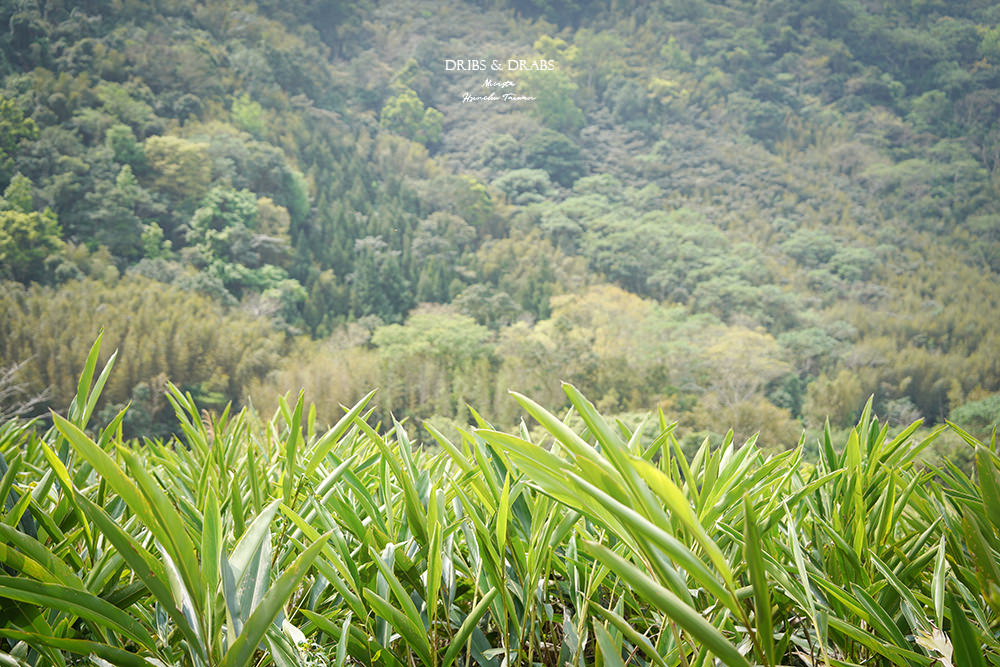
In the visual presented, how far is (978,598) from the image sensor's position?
24 centimetres

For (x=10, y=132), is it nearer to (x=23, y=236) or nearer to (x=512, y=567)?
(x=23, y=236)

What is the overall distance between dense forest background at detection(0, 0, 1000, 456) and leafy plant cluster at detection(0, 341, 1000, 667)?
4.25 metres

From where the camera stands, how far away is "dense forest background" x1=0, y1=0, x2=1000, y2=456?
4551 millimetres

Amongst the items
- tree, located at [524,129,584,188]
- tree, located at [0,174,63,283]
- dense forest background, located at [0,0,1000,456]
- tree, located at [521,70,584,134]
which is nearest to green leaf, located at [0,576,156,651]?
dense forest background, located at [0,0,1000,456]

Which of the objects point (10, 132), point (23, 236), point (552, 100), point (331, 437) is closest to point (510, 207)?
point (552, 100)

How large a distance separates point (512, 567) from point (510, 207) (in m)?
6.21

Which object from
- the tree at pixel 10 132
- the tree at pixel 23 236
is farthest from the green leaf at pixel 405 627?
the tree at pixel 10 132

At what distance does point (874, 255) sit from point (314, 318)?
19.7ft

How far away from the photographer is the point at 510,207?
245 inches

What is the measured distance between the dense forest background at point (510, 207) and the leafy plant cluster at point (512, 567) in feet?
13.9

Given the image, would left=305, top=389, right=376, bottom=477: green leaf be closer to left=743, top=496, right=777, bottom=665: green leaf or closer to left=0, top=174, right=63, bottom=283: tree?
left=743, top=496, right=777, bottom=665: green leaf

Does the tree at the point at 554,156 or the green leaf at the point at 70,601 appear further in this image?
the tree at the point at 554,156

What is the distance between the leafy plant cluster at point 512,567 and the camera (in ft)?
0.42

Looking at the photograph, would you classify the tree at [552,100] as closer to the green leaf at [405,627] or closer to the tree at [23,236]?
the tree at [23,236]
